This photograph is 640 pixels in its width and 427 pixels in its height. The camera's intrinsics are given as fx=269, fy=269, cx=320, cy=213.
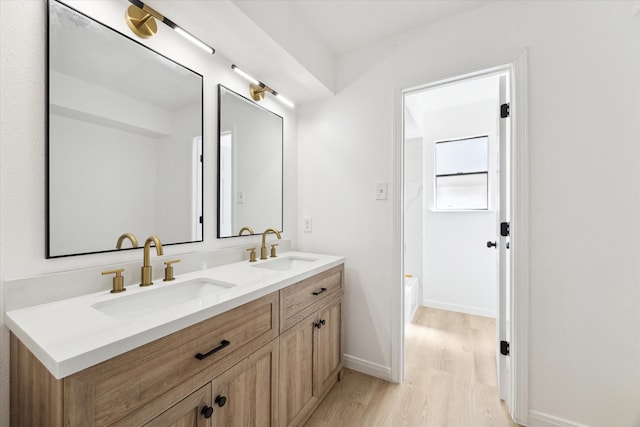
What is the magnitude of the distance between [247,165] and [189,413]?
137 centimetres

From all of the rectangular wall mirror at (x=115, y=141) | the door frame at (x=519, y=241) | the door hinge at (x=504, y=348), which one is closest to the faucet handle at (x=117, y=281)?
the rectangular wall mirror at (x=115, y=141)

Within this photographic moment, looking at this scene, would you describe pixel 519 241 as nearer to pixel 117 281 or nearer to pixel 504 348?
pixel 504 348

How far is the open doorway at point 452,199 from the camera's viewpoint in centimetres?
300

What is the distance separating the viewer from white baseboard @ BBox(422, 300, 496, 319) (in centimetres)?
300

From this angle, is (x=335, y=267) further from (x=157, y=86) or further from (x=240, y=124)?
(x=157, y=86)

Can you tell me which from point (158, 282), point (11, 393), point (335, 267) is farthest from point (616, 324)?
point (11, 393)

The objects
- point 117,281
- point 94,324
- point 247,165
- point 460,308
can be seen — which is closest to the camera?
point 94,324

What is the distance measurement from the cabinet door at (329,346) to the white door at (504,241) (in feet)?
3.30

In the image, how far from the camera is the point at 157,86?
1.30m

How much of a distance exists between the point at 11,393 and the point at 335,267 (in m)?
1.46

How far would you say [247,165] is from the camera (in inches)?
71.7

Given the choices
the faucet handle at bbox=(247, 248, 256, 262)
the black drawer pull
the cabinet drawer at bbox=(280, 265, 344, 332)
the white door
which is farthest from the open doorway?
the black drawer pull

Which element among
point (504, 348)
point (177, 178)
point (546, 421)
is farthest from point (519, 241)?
point (177, 178)

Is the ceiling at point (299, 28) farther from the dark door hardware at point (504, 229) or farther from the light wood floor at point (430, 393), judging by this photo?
the light wood floor at point (430, 393)
